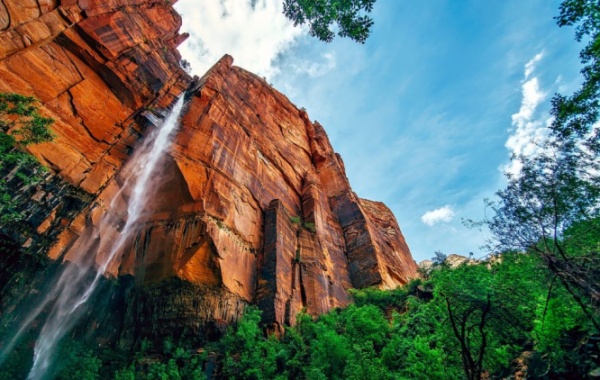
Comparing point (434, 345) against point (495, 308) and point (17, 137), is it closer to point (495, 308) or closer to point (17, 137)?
point (495, 308)

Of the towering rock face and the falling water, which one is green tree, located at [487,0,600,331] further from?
the falling water

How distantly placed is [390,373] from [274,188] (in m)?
19.7

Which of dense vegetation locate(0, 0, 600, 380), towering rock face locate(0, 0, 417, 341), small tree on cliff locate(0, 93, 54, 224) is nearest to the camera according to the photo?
dense vegetation locate(0, 0, 600, 380)

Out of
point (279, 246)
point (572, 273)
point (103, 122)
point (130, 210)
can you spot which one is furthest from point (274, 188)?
point (572, 273)

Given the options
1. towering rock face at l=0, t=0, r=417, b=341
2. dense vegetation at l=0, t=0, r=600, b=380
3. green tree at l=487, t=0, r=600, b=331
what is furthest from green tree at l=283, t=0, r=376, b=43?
towering rock face at l=0, t=0, r=417, b=341

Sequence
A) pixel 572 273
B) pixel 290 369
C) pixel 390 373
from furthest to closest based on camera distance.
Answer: pixel 290 369 → pixel 390 373 → pixel 572 273

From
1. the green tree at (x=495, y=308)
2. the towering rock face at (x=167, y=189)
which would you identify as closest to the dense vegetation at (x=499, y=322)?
the green tree at (x=495, y=308)

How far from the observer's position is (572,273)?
6160 mm

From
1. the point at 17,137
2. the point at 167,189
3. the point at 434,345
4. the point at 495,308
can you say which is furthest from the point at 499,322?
the point at 17,137

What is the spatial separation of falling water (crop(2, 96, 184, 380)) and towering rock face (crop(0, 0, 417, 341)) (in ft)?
1.55

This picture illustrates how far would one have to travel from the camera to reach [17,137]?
1506 centimetres

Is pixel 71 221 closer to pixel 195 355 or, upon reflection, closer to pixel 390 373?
pixel 195 355

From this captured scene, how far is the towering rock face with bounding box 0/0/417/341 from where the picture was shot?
655 inches

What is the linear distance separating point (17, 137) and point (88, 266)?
23.5 ft
